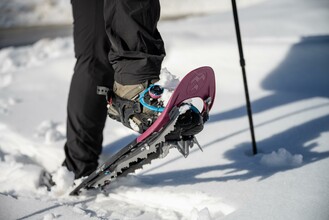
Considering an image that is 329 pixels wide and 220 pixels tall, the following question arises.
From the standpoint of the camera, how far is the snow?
153 cm

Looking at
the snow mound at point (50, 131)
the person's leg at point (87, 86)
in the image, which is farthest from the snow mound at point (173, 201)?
the snow mound at point (50, 131)

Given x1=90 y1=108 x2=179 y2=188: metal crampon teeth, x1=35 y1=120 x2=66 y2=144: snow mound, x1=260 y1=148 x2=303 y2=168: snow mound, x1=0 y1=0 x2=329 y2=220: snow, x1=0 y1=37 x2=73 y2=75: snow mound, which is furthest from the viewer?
x1=0 y1=37 x2=73 y2=75: snow mound

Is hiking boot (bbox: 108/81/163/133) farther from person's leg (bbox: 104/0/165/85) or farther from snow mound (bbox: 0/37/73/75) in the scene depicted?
snow mound (bbox: 0/37/73/75)

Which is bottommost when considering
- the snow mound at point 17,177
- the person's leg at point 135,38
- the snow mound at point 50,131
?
the snow mound at point 50,131

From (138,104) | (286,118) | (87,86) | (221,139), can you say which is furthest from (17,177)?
(286,118)

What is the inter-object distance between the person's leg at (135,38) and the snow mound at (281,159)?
0.69m

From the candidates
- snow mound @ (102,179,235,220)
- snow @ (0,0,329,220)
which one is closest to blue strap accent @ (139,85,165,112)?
snow @ (0,0,329,220)

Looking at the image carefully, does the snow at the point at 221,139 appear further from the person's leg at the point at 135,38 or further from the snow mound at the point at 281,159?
the person's leg at the point at 135,38

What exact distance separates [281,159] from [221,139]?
0.47 meters

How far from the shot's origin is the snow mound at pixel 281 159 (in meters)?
1.72

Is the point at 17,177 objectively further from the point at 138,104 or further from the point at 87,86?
the point at 138,104

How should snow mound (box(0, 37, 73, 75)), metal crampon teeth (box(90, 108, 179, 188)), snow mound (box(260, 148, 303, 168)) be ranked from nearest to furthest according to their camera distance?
metal crampon teeth (box(90, 108, 179, 188))
snow mound (box(260, 148, 303, 168))
snow mound (box(0, 37, 73, 75))

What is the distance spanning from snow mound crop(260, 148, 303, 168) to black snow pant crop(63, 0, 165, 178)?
2.28ft

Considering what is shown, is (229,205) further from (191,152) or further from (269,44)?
(269,44)
